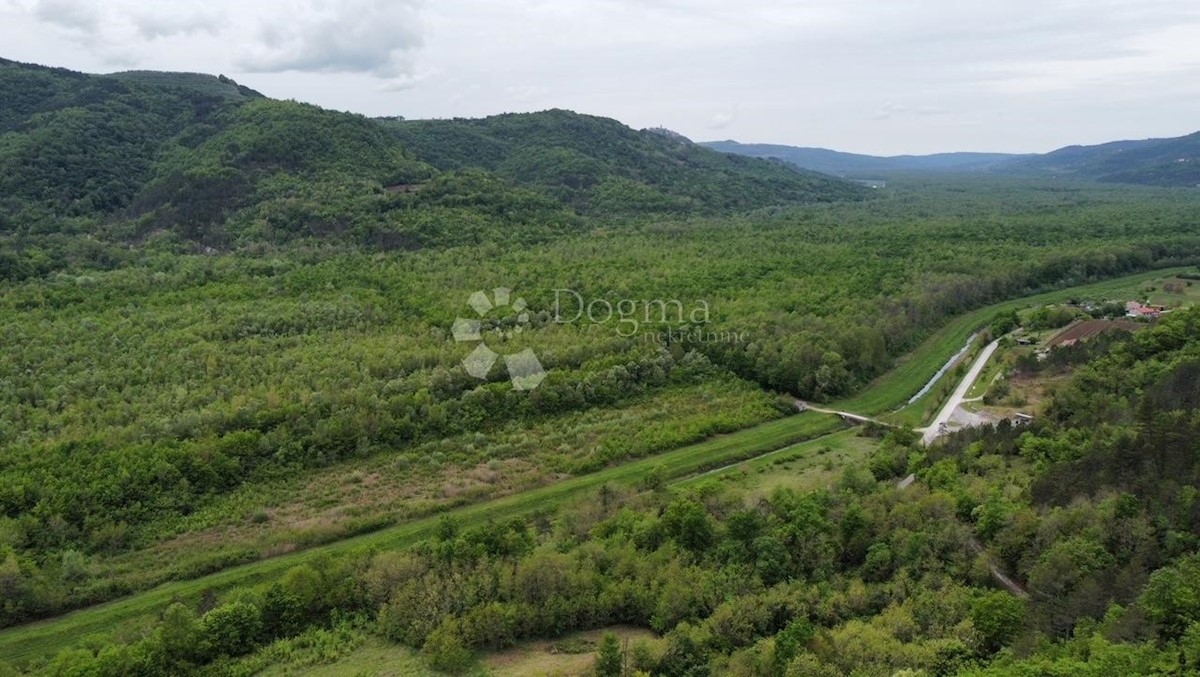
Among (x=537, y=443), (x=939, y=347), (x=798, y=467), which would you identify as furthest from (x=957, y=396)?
(x=537, y=443)

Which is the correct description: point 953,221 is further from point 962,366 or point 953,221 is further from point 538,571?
point 538,571

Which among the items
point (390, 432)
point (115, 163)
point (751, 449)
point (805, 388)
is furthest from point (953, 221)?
point (115, 163)

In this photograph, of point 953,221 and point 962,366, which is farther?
point 953,221

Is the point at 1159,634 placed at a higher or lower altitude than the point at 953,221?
lower

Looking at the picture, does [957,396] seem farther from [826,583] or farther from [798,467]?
[826,583]

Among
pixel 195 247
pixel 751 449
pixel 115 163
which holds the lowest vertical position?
pixel 751 449

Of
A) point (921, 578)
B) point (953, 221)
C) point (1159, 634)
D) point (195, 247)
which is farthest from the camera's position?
point (953, 221)

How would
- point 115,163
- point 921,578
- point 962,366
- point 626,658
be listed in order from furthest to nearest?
point 115,163 < point 962,366 < point 921,578 < point 626,658
